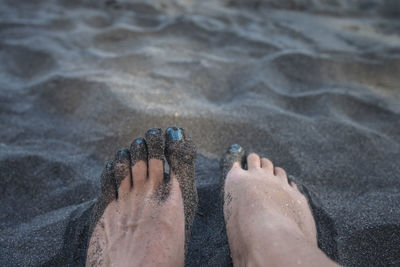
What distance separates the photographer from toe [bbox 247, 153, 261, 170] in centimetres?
134

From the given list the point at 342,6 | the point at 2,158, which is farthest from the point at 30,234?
the point at 342,6

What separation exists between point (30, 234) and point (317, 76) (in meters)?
1.94

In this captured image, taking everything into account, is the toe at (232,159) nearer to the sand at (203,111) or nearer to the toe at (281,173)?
the sand at (203,111)

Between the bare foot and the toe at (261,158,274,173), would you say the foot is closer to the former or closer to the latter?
the bare foot

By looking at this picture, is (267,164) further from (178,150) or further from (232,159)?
(178,150)

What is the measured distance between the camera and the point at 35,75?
1940 millimetres

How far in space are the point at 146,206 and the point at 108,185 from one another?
0.19m

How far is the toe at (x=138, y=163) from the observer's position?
3.99 feet

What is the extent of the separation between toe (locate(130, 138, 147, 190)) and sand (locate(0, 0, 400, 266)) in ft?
0.70

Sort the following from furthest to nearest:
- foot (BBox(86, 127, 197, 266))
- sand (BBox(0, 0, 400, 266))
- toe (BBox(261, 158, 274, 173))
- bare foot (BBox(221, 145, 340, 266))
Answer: toe (BBox(261, 158, 274, 173)) → sand (BBox(0, 0, 400, 266)) → foot (BBox(86, 127, 197, 266)) → bare foot (BBox(221, 145, 340, 266))

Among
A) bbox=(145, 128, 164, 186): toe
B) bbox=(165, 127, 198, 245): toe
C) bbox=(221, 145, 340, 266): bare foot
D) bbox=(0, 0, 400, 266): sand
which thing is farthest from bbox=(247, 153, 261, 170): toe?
bbox=(145, 128, 164, 186): toe

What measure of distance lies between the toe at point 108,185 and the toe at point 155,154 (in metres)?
0.16

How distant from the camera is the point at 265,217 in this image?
3.21 ft

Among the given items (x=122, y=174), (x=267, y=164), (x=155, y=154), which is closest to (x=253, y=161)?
(x=267, y=164)
